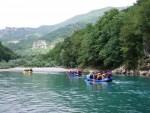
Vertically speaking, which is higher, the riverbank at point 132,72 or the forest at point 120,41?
the forest at point 120,41

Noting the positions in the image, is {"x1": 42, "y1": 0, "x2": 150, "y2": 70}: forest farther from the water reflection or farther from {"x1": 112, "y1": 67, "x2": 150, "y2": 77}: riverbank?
the water reflection

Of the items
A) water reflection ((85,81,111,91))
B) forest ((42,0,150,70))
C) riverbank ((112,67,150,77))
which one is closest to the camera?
water reflection ((85,81,111,91))


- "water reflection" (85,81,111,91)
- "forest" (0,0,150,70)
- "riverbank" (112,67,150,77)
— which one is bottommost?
"water reflection" (85,81,111,91)

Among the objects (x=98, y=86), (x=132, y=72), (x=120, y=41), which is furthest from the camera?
(x=120, y=41)

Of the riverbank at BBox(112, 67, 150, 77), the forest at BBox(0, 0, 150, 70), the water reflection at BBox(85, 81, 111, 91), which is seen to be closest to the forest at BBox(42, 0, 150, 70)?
the forest at BBox(0, 0, 150, 70)

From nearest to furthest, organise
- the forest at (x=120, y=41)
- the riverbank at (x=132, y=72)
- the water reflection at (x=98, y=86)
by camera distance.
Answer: the water reflection at (x=98, y=86) → the riverbank at (x=132, y=72) → the forest at (x=120, y=41)

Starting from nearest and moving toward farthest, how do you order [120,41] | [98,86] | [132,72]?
[98,86], [132,72], [120,41]

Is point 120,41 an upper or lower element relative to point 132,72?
upper

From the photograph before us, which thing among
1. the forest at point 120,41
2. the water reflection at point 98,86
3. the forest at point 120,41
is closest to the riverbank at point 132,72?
the forest at point 120,41

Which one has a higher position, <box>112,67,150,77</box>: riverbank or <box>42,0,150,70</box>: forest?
<box>42,0,150,70</box>: forest

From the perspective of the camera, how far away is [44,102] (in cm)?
3588

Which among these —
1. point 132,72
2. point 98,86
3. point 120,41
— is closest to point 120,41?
point 120,41

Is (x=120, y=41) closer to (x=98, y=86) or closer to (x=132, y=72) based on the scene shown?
(x=132, y=72)

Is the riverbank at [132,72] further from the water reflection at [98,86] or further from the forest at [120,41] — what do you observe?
the water reflection at [98,86]
